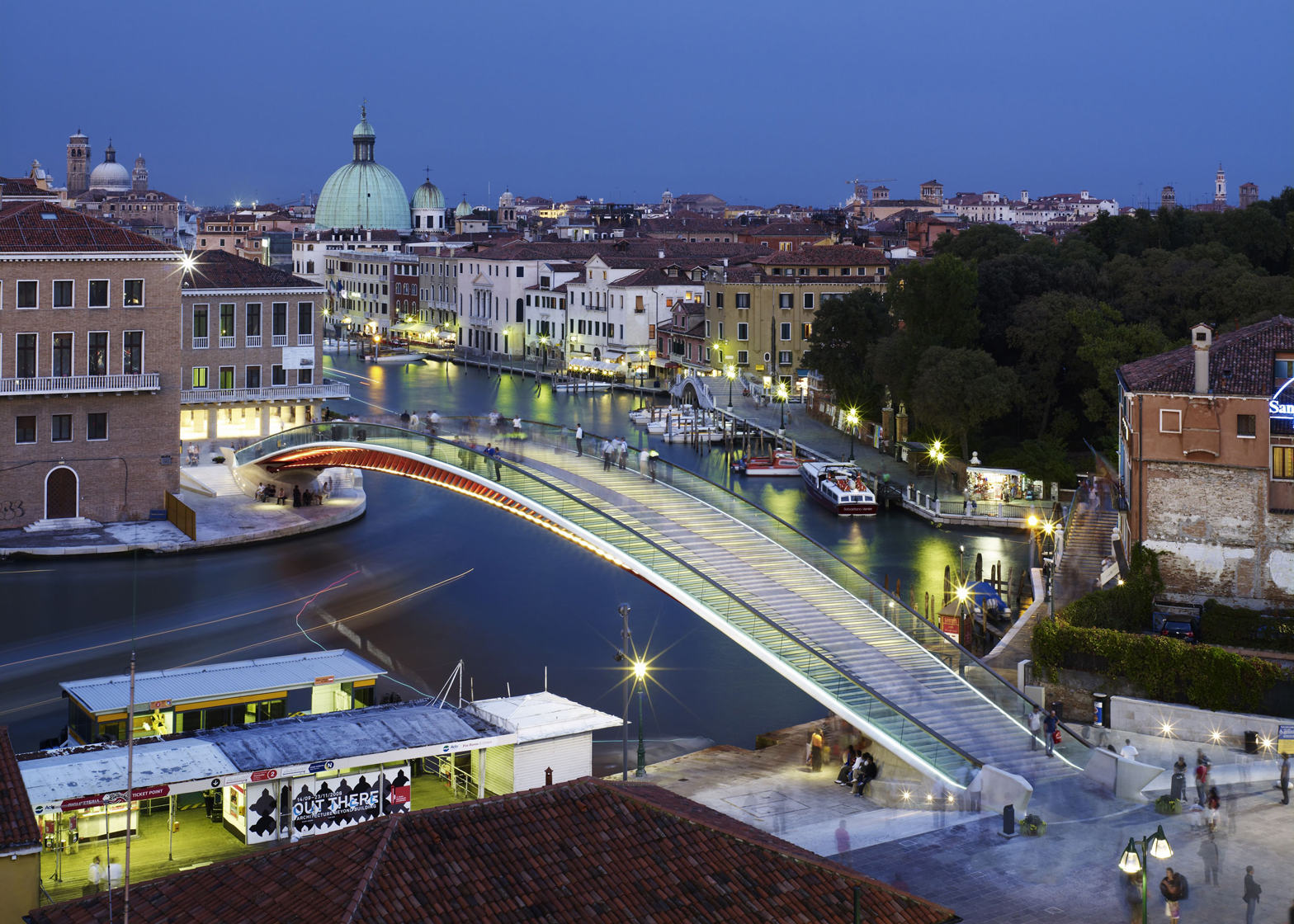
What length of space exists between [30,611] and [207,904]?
50.8 feet

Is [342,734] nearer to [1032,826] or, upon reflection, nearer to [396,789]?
[396,789]

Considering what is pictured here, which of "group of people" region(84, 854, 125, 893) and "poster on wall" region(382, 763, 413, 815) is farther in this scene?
"poster on wall" region(382, 763, 413, 815)

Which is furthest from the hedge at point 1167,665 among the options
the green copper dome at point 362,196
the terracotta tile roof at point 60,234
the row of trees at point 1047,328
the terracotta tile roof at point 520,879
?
the green copper dome at point 362,196

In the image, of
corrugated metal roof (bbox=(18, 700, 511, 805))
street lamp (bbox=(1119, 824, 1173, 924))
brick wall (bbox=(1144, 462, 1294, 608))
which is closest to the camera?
street lamp (bbox=(1119, 824, 1173, 924))

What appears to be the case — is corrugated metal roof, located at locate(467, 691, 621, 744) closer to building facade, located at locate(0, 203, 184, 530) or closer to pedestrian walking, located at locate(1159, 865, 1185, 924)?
pedestrian walking, located at locate(1159, 865, 1185, 924)

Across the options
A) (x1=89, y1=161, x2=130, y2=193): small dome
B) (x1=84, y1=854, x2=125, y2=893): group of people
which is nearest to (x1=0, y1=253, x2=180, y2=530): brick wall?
(x1=84, y1=854, x2=125, y2=893): group of people

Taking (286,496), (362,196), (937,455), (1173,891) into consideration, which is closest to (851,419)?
(937,455)

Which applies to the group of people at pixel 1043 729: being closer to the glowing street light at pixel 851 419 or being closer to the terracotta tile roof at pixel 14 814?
the terracotta tile roof at pixel 14 814

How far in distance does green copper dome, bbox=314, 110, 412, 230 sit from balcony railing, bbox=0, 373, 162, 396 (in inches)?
3013

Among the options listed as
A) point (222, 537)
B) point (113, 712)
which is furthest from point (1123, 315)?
point (113, 712)

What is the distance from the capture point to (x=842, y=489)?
33812mm

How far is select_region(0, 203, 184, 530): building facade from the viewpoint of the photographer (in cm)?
2592

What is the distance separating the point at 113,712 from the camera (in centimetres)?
1488

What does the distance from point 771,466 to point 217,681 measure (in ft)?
81.5
